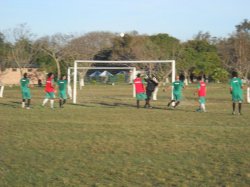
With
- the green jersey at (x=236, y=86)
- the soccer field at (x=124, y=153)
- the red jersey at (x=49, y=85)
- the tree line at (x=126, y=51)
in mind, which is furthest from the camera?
the tree line at (x=126, y=51)

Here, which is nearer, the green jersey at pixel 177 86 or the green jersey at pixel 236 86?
the green jersey at pixel 236 86

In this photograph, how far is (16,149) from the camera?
10.4m

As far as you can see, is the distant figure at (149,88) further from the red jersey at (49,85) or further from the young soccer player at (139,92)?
the red jersey at (49,85)

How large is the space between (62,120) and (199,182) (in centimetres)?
1026

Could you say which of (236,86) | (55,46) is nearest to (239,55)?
(55,46)

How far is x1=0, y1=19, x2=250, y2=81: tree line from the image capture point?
212ft

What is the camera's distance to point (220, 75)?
73.5 meters

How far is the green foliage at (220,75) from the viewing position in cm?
7237

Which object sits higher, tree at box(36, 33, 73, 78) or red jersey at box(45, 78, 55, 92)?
tree at box(36, 33, 73, 78)

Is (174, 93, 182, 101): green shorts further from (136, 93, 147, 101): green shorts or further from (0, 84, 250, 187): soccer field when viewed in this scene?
(0, 84, 250, 187): soccer field

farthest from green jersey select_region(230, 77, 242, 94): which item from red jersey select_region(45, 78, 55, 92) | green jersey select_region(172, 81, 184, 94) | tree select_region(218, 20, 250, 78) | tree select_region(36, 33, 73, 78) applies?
tree select_region(36, 33, 73, 78)

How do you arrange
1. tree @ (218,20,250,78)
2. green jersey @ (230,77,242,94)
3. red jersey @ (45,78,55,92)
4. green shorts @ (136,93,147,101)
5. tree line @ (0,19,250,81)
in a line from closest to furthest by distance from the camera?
green jersey @ (230,77,242,94), red jersey @ (45,78,55,92), green shorts @ (136,93,147,101), tree @ (218,20,250,78), tree line @ (0,19,250,81)

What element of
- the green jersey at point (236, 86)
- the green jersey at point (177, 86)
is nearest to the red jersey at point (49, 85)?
the green jersey at point (177, 86)

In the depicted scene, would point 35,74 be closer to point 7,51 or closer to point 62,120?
point 7,51
